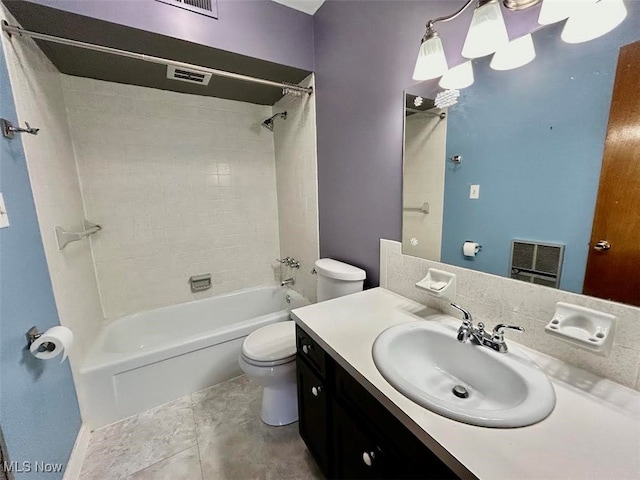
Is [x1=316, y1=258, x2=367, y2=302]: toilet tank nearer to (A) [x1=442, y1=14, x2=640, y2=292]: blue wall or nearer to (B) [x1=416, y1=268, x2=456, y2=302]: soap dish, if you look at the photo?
(B) [x1=416, y1=268, x2=456, y2=302]: soap dish

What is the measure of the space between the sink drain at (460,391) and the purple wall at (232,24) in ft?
6.77

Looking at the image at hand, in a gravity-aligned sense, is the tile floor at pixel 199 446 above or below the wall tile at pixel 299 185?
below

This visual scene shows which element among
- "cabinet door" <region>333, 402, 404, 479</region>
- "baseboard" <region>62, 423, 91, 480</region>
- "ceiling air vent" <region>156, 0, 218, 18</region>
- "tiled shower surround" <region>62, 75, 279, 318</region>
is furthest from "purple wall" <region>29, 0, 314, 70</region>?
"baseboard" <region>62, 423, 91, 480</region>

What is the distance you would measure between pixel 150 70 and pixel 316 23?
3.93 feet

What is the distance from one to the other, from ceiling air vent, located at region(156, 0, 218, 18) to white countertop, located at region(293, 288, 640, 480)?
6.43 feet

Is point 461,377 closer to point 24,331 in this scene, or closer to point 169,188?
point 24,331

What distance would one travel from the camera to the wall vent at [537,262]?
2.69ft

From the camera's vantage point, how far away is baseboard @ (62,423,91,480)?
1.25 metres

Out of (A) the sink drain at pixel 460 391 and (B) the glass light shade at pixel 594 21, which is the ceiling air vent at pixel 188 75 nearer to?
(B) the glass light shade at pixel 594 21

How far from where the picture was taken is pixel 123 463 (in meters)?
1.36

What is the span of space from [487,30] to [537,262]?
2.53ft

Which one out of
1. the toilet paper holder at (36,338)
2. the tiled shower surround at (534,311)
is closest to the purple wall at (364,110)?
the tiled shower surround at (534,311)

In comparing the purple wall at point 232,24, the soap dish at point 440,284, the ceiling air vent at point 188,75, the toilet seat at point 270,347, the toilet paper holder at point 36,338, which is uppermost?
the purple wall at point 232,24

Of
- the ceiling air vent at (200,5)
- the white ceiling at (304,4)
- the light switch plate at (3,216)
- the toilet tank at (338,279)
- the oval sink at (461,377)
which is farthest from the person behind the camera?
the white ceiling at (304,4)
